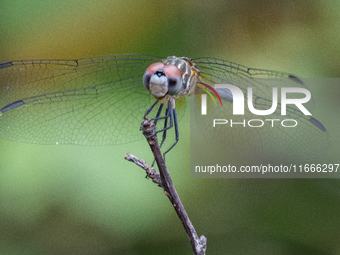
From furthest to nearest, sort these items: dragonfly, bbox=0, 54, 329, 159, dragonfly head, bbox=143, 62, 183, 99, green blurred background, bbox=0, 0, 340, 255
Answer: green blurred background, bbox=0, 0, 340, 255 → dragonfly, bbox=0, 54, 329, 159 → dragonfly head, bbox=143, 62, 183, 99

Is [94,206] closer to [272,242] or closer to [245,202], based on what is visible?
[245,202]

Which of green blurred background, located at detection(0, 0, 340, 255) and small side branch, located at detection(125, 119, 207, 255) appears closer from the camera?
small side branch, located at detection(125, 119, 207, 255)

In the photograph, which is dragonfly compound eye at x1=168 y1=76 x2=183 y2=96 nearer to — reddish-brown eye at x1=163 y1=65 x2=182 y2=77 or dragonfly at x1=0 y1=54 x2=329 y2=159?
reddish-brown eye at x1=163 y1=65 x2=182 y2=77

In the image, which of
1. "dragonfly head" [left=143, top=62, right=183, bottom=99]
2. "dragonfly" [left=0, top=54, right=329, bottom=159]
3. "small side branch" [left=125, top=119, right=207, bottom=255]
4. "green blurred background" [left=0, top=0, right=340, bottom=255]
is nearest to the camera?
"small side branch" [left=125, top=119, right=207, bottom=255]

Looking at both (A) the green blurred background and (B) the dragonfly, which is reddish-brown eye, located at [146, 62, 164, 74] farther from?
(A) the green blurred background

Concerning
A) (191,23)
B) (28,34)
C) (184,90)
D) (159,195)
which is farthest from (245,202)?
(28,34)

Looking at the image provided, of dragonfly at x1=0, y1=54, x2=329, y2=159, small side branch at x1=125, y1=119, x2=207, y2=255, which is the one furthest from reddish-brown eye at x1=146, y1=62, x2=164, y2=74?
small side branch at x1=125, y1=119, x2=207, y2=255

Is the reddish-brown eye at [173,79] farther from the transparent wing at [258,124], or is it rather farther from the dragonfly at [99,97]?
the transparent wing at [258,124]

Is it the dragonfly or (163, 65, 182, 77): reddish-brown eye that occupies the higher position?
(163, 65, 182, 77): reddish-brown eye
